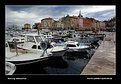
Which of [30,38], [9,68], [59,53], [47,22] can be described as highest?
[47,22]

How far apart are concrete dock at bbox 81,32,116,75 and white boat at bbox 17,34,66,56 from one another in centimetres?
29

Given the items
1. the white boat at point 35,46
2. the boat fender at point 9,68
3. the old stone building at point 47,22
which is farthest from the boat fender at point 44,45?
the boat fender at point 9,68

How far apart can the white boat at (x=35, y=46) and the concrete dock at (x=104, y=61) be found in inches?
11.3

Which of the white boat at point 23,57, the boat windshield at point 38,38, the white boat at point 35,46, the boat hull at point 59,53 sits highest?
the boat windshield at point 38,38

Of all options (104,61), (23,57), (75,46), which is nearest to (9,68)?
(23,57)

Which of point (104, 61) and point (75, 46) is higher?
point (75, 46)

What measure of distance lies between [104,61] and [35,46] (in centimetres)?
66

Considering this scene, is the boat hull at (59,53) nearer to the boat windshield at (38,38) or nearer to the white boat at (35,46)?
the white boat at (35,46)

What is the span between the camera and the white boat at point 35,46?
2324 mm

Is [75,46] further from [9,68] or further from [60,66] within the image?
[9,68]

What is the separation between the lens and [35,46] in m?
2.33

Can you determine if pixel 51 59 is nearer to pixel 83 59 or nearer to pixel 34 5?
pixel 83 59

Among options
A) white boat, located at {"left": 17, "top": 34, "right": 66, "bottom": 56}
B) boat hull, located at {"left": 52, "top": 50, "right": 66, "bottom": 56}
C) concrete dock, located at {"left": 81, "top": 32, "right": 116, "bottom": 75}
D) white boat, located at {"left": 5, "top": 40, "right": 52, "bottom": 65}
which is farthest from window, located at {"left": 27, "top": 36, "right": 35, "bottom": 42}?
concrete dock, located at {"left": 81, "top": 32, "right": 116, "bottom": 75}
